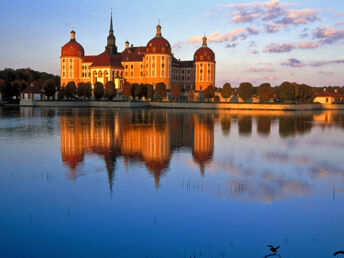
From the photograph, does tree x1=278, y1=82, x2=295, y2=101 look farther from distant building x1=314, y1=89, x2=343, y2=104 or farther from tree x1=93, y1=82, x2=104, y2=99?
tree x1=93, y1=82, x2=104, y2=99

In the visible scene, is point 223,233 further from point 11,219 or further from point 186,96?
point 186,96

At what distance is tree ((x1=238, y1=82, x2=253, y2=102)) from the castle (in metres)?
21.2

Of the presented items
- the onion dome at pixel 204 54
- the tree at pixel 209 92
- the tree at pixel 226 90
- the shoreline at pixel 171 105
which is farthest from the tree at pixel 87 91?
the onion dome at pixel 204 54

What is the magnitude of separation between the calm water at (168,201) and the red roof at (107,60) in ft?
278

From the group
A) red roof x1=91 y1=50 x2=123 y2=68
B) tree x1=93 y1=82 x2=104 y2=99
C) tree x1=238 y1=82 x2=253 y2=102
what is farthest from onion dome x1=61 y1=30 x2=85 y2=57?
tree x1=238 y1=82 x2=253 y2=102

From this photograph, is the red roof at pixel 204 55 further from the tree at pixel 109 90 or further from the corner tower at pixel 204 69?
the tree at pixel 109 90

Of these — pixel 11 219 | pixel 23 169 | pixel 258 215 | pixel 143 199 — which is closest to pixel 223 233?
pixel 258 215

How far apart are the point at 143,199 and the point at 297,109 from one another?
7515 cm

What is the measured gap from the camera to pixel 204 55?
11131 centimetres

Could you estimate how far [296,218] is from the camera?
11.2 m

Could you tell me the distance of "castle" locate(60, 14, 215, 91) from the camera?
10306 cm

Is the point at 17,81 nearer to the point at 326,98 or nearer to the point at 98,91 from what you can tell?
the point at 98,91

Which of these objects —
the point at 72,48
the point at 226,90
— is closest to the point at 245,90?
the point at 226,90

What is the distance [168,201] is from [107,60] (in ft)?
317
